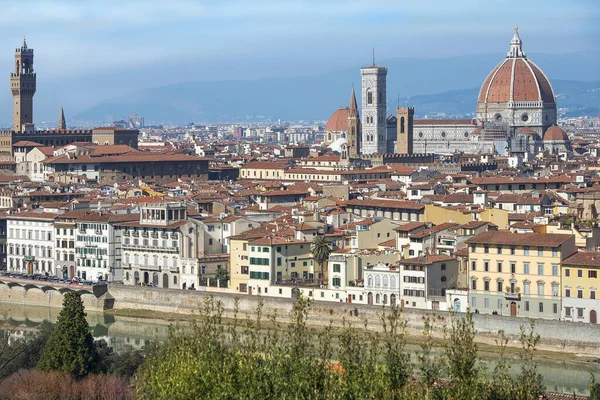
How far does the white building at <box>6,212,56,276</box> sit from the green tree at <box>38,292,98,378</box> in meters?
17.6

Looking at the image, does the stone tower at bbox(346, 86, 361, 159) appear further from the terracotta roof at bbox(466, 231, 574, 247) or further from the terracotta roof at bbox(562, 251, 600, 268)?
the terracotta roof at bbox(562, 251, 600, 268)

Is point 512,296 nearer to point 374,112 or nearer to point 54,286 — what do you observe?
point 54,286

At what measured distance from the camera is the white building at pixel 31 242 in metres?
48.4

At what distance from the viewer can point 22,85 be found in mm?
98250

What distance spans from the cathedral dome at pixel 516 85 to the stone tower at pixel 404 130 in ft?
30.1

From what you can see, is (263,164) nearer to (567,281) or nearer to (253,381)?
(567,281)

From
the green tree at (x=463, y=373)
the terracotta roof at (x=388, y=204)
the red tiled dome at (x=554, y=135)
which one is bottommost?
the green tree at (x=463, y=373)

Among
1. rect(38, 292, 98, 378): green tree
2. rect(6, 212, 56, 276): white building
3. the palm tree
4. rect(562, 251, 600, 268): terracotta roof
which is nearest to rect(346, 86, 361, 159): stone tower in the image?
rect(6, 212, 56, 276): white building

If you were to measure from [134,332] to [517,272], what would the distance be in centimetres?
966

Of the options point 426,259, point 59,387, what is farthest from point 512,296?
point 59,387

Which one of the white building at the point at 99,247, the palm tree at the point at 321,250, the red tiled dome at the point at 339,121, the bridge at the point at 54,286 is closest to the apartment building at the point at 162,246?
the white building at the point at 99,247

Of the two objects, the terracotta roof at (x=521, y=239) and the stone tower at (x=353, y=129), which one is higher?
the stone tower at (x=353, y=129)

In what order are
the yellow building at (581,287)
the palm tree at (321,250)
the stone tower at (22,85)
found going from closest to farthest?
1. the yellow building at (581,287)
2. the palm tree at (321,250)
3. the stone tower at (22,85)

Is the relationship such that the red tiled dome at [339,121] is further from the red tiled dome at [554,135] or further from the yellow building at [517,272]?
the yellow building at [517,272]
